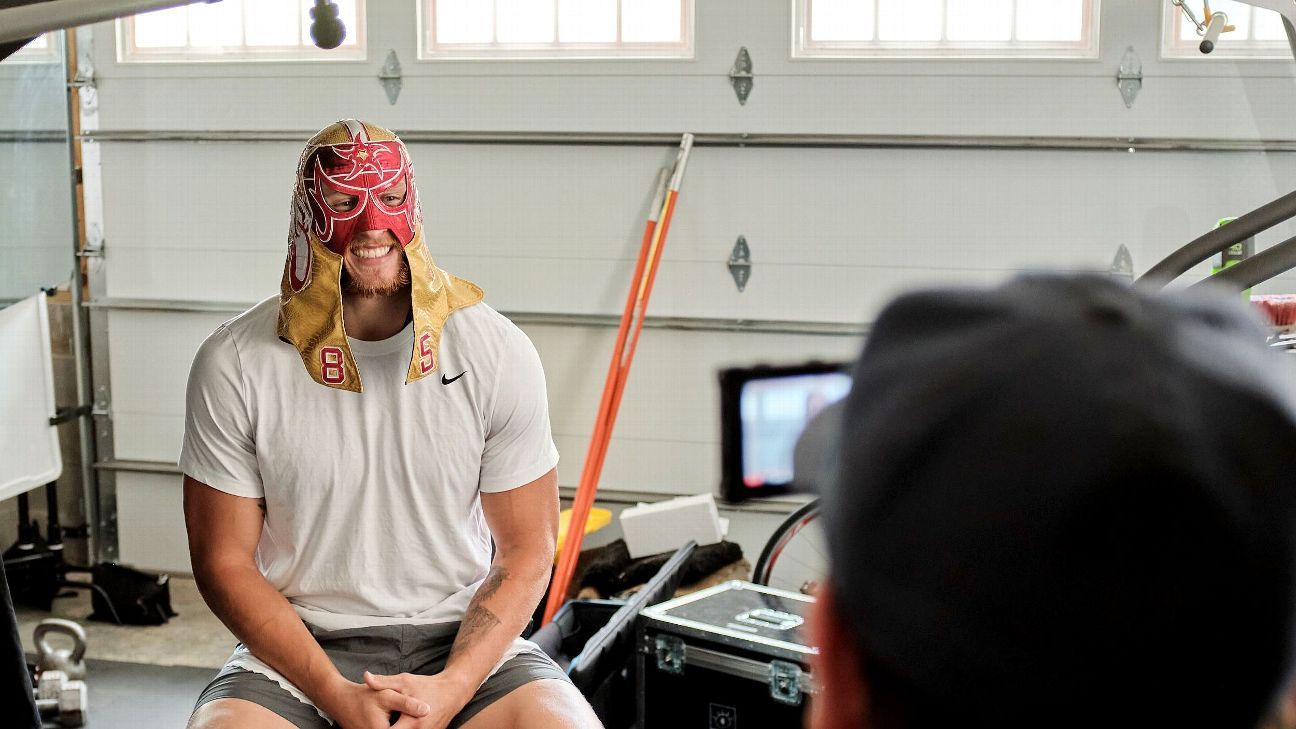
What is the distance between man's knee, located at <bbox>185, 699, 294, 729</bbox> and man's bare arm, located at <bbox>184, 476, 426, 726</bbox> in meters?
0.08

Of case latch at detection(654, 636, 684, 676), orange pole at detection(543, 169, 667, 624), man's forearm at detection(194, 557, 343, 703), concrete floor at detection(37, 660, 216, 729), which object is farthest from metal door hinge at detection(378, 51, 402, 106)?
man's forearm at detection(194, 557, 343, 703)

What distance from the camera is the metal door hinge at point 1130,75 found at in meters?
4.73

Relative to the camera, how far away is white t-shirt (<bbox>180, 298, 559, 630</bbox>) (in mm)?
2131

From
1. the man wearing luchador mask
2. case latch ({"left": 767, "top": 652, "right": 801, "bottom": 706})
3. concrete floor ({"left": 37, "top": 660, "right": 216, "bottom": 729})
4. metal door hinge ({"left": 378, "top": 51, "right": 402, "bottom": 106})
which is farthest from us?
metal door hinge ({"left": 378, "top": 51, "right": 402, "bottom": 106})

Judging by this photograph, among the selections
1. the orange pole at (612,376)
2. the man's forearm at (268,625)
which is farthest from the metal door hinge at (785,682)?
the orange pole at (612,376)

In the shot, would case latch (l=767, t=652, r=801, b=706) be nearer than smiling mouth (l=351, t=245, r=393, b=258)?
No

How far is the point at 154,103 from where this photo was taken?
213 inches

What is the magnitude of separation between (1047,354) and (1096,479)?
0.20 feet

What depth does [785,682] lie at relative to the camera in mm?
2830

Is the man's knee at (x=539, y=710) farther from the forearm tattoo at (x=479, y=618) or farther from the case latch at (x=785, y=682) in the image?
the case latch at (x=785, y=682)

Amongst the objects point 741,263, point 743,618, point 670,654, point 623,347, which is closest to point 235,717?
point 670,654

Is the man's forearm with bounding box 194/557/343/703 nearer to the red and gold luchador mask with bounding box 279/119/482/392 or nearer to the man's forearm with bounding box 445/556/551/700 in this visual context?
the man's forearm with bounding box 445/556/551/700

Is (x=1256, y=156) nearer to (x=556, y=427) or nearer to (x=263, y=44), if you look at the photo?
(x=556, y=427)

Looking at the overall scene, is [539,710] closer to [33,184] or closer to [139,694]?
[139,694]
